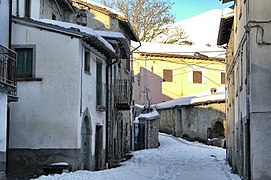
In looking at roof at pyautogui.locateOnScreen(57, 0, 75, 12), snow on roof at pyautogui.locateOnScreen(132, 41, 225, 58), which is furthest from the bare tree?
roof at pyautogui.locateOnScreen(57, 0, 75, 12)

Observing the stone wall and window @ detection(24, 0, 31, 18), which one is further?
the stone wall

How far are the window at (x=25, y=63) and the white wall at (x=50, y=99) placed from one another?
0.85ft

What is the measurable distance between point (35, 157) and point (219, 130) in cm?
2244

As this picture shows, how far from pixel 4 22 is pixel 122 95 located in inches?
369

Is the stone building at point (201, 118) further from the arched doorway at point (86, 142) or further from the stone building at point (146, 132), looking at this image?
the arched doorway at point (86, 142)

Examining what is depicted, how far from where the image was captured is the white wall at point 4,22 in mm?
15523

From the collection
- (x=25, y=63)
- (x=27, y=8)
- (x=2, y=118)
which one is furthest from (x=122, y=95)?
(x=2, y=118)

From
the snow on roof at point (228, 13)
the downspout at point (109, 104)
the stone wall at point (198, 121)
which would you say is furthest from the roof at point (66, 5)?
the stone wall at point (198, 121)

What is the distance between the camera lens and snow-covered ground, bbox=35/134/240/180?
15.9m

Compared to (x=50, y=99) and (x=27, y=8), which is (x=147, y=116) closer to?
(x=27, y=8)

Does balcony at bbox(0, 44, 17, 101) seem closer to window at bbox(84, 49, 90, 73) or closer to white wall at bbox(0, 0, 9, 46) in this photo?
white wall at bbox(0, 0, 9, 46)

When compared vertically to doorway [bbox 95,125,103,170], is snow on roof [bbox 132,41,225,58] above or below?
above

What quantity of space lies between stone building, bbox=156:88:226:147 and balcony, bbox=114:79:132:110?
1194 cm

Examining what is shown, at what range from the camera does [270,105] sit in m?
12.2
